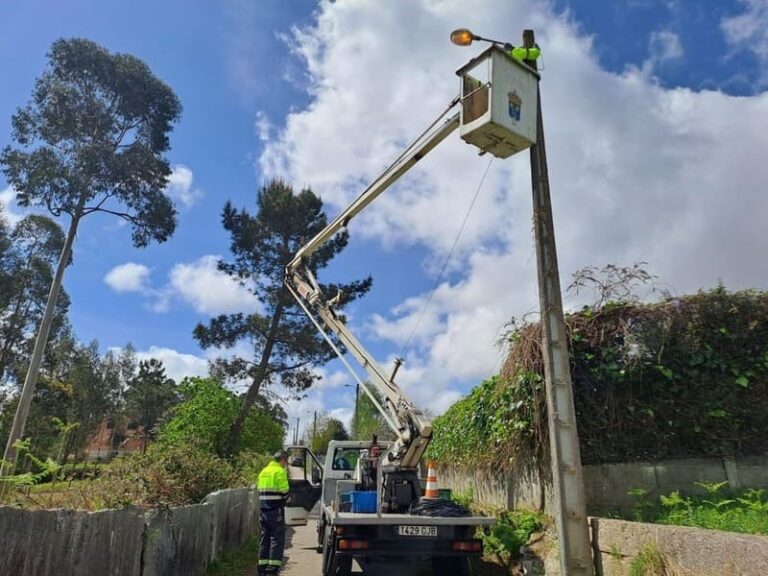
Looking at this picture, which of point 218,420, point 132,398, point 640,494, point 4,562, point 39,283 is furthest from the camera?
point 132,398

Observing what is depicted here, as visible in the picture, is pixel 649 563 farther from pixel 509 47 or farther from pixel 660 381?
pixel 509 47

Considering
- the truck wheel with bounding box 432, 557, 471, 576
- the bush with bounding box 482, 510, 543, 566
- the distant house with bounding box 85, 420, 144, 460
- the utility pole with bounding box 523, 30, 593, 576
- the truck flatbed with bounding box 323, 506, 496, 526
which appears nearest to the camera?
the utility pole with bounding box 523, 30, 593, 576

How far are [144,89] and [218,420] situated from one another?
1589cm

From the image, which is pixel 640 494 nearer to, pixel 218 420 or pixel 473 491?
pixel 473 491

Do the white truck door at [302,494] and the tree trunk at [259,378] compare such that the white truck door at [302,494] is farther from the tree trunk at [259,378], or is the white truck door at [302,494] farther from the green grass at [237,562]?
the tree trunk at [259,378]

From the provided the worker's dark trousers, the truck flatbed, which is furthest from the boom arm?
the worker's dark trousers

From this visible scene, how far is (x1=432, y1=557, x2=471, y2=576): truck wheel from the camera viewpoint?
277 inches

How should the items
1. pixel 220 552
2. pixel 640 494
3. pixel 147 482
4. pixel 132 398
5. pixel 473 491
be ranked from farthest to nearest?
pixel 132 398 → pixel 473 491 → pixel 220 552 → pixel 147 482 → pixel 640 494

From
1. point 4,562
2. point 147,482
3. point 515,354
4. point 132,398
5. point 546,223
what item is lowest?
point 4,562

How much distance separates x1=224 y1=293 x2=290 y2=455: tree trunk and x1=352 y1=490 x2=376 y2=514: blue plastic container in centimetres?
1695

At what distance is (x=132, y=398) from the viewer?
62.7 m

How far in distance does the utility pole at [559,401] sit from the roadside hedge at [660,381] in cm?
142

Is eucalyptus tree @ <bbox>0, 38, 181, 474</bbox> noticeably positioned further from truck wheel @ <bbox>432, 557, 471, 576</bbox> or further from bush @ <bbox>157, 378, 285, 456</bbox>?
truck wheel @ <bbox>432, 557, 471, 576</bbox>

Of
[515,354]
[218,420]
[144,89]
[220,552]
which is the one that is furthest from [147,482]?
[144,89]
